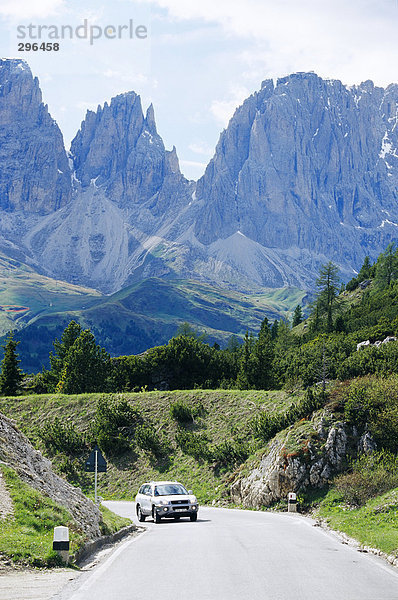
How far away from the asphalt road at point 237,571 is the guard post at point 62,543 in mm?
784

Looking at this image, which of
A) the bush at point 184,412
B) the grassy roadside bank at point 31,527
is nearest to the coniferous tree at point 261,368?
the bush at point 184,412

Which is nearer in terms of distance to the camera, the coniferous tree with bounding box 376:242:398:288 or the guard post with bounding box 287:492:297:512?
A: the guard post with bounding box 287:492:297:512

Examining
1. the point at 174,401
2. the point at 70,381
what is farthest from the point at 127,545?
the point at 70,381

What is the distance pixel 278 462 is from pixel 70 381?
41.8 meters

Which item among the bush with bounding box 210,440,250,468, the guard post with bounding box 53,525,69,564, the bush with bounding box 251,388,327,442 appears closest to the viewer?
the guard post with bounding box 53,525,69,564

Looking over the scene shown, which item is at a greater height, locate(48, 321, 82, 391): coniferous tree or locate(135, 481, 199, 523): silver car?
locate(48, 321, 82, 391): coniferous tree

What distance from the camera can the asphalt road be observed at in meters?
10.6

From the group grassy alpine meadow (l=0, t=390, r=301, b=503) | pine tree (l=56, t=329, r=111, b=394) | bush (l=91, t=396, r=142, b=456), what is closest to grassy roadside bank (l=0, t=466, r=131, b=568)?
grassy alpine meadow (l=0, t=390, r=301, b=503)

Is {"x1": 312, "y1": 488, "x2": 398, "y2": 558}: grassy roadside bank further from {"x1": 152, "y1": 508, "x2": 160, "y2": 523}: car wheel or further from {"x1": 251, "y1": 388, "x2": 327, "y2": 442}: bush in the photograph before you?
{"x1": 251, "y1": 388, "x2": 327, "y2": 442}: bush

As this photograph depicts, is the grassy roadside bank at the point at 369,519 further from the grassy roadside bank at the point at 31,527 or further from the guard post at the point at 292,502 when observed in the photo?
the grassy roadside bank at the point at 31,527

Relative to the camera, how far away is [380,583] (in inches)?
464

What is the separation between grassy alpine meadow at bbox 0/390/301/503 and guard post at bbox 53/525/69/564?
28036 millimetres

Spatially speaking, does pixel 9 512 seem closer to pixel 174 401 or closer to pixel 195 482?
pixel 195 482

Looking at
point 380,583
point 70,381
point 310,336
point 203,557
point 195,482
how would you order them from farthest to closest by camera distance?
point 310,336
point 70,381
point 195,482
point 203,557
point 380,583
